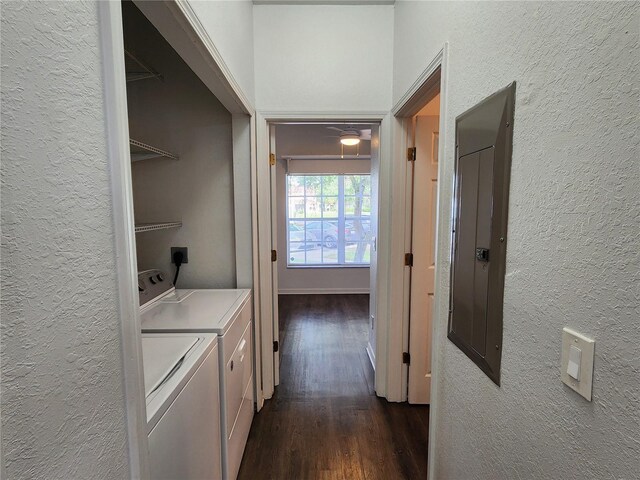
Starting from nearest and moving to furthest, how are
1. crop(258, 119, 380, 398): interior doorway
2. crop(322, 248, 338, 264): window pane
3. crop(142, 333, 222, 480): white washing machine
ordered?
crop(142, 333, 222, 480): white washing machine < crop(258, 119, 380, 398): interior doorway < crop(322, 248, 338, 264): window pane

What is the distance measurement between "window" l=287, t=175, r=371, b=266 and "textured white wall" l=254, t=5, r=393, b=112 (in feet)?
10.1

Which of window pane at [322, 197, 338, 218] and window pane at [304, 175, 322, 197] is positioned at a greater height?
window pane at [304, 175, 322, 197]

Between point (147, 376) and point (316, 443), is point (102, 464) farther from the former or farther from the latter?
point (316, 443)

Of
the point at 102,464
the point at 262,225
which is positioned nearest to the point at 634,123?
the point at 102,464

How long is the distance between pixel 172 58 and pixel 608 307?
236 centimetres

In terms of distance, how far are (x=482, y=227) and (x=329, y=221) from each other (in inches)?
173

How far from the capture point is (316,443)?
6.46 feet

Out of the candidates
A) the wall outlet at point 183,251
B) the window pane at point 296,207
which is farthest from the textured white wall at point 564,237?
the window pane at point 296,207

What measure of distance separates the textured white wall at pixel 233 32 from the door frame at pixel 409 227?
93cm

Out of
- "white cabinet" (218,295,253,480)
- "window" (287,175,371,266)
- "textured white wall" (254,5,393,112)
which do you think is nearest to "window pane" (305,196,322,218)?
"window" (287,175,371,266)

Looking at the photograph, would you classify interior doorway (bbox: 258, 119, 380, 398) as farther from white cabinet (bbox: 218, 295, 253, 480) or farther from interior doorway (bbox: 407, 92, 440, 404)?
white cabinet (bbox: 218, 295, 253, 480)

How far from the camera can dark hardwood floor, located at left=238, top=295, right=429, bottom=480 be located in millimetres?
1788

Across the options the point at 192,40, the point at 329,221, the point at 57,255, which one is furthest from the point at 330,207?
the point at 57,255

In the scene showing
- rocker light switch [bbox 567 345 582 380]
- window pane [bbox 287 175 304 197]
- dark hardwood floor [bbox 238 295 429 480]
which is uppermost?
window pane [bbox 287 175 304 197]
